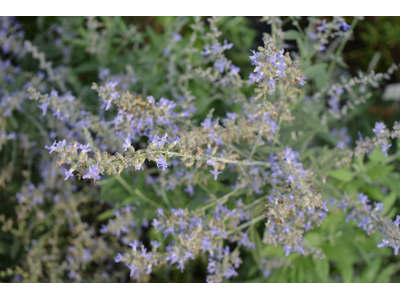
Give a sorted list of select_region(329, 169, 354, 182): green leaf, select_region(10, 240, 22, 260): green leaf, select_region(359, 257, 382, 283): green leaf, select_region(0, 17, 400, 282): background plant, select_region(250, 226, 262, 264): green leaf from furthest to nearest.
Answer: select_region(359, 257, 382, 283): green leaf, select_region(10, 240, 22, 260): green leaf, select_region(329, 169, 354, 182): green leaf, select_region(250, 226, 262, 264): green leaf, select_region(0, 17, 400, 282): background plant

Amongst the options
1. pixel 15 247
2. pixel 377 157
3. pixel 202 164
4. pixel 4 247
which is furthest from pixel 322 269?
pixel 4 247

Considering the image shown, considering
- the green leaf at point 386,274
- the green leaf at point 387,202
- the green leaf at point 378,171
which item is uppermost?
the green leaf at point 378,171

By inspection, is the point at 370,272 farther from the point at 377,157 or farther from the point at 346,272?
the point at 377,157

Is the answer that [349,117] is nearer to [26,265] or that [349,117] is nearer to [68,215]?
[68,215]

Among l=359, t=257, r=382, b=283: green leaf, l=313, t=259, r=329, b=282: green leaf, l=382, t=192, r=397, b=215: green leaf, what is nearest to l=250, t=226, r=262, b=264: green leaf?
l=313, t=259, r=329, b=282: green leaf

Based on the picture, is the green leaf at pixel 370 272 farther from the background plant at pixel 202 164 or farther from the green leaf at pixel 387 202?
the green leaf at pixel 387 202

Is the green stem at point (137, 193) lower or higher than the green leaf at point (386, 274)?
higher

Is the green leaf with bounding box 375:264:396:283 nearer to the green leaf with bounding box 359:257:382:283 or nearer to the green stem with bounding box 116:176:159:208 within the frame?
the green leaf with bounding box 359:257:382:283

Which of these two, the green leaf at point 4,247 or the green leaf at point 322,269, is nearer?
the green leaf at point 322,269

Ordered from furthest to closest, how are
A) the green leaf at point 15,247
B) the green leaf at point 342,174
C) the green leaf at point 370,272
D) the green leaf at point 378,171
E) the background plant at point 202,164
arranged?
the green leaf at point 370,272
the green leaf at point 15,247
the green leaf at point 378,171
the green leaf at point 342,174
the background plant at point 202,164

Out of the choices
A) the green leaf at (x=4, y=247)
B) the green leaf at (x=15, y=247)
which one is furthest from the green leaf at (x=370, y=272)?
the green leaf at (x=4, y=247)

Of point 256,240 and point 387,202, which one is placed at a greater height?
point 387,202

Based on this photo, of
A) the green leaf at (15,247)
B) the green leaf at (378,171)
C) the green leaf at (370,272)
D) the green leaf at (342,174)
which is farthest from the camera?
the green leaf at (370,272)

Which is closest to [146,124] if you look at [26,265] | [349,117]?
[26,265]
